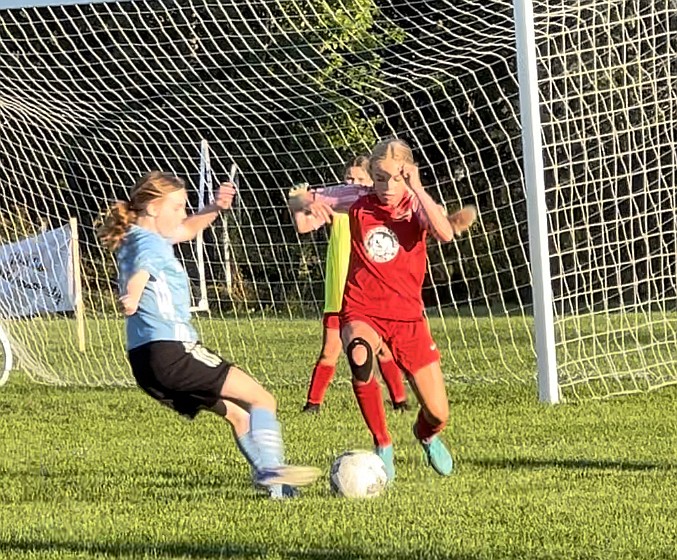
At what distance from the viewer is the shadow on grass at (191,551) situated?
5531 millimetres

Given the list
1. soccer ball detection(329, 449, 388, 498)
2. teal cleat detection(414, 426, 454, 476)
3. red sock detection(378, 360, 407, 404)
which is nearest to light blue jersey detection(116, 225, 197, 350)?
soccer ball detection(329, 449, 388, 498)

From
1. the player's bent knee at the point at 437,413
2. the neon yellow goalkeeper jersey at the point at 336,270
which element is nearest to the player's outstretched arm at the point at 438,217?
the player's bent knee at the point at 437,413

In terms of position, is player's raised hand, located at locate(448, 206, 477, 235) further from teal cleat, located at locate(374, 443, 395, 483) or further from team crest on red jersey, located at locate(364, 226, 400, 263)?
teal cleat, located at locate(374, 443, 395, 483)

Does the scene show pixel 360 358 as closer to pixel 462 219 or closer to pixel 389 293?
pixel 389 293

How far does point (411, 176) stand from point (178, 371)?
1.51 metres

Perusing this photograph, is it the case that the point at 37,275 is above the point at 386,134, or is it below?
below

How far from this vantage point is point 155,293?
22.2 feet

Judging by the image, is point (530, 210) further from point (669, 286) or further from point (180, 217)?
point (180, 217)

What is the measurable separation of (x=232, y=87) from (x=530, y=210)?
29.9 ft

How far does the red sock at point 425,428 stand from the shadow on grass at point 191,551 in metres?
1.86

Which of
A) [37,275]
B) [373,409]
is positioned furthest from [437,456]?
[37,275]

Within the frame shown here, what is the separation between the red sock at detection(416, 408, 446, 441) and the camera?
7.46 m

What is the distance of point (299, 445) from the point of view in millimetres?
9078

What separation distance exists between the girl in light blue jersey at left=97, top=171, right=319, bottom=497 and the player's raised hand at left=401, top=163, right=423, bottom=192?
1.09 metres
